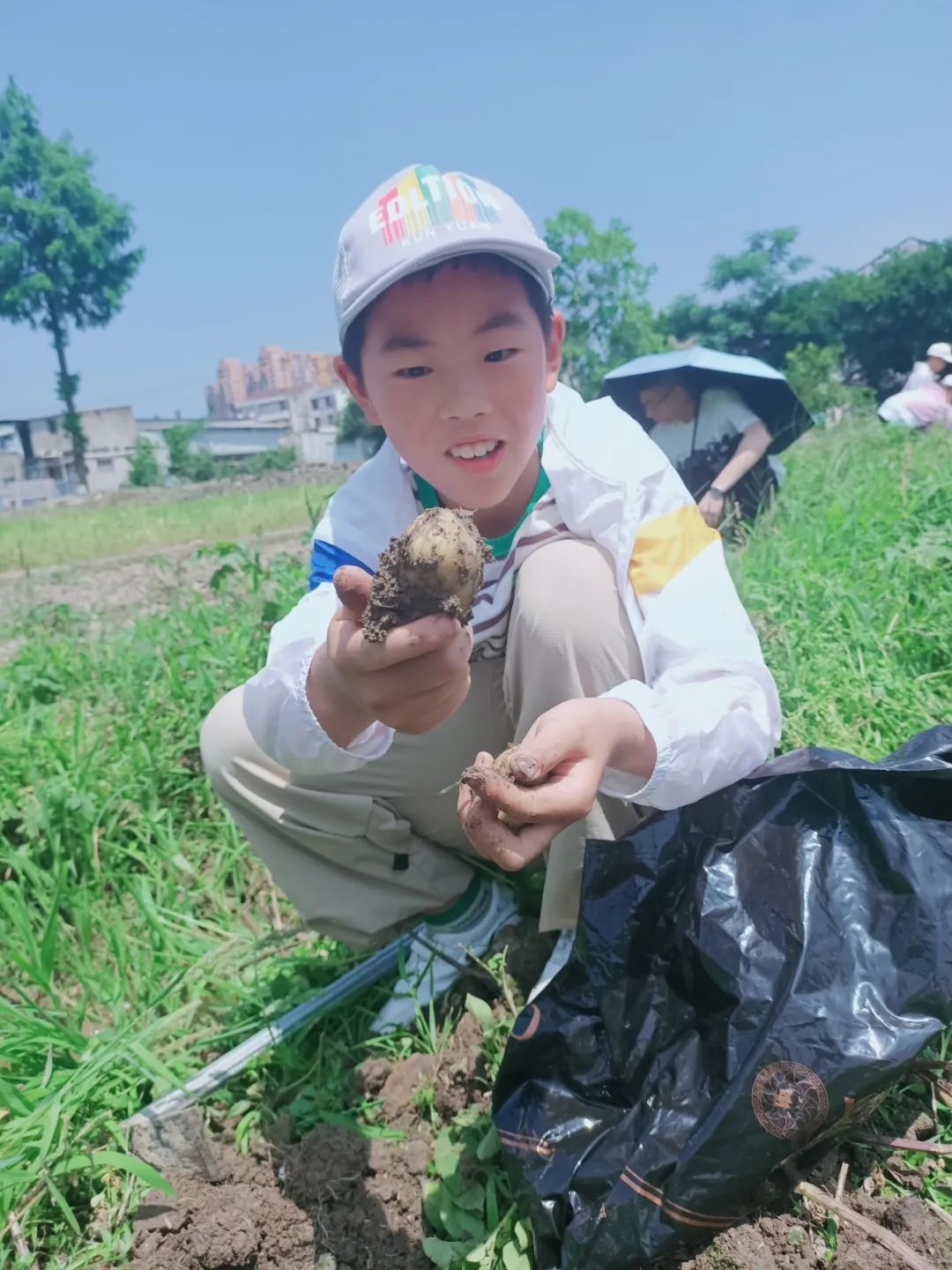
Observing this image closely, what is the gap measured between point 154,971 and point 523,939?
2.91 feet

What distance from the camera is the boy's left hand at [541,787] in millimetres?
1127

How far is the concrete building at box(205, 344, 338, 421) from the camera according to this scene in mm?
85875

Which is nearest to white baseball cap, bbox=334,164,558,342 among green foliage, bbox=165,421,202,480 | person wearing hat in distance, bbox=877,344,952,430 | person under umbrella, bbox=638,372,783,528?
person under umbrella, bbox=638,372,783,528

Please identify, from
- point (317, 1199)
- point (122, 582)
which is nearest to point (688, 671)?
point (317, 1199)

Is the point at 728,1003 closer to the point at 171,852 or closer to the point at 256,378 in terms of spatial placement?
the point at 171,852

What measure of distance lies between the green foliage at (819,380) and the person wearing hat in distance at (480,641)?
2004 cm

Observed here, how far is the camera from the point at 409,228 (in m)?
1.37

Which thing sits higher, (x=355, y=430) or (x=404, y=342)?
(x=355, y=430)

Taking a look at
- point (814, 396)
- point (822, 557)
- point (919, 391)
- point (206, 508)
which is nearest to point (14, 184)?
point (206, 508)

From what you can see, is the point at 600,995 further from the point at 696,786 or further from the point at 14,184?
the point at 14,184

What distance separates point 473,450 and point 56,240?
1617 inches

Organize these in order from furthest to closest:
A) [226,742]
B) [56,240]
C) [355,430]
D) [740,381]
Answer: [355,430] < [56,240] < [740,381] < [226,742]

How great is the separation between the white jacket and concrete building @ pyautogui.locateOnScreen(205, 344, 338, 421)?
86882 millimetres

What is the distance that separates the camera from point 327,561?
1707mm
